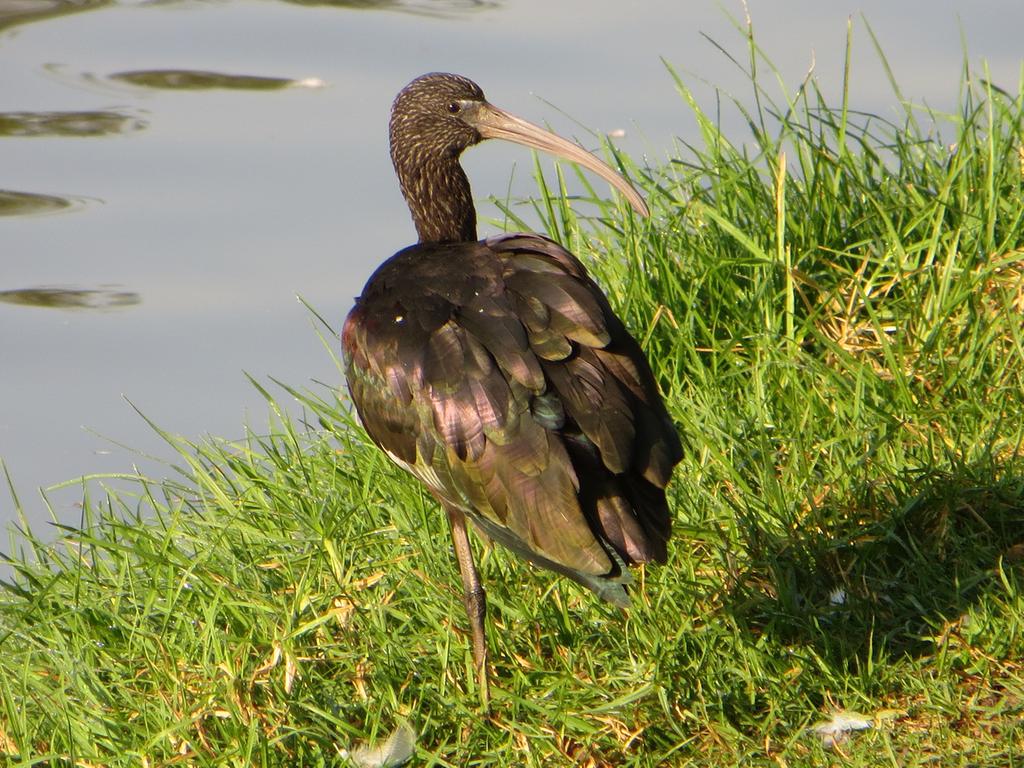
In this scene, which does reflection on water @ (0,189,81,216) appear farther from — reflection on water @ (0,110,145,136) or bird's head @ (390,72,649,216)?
bird's head @ (390,72,649,216)

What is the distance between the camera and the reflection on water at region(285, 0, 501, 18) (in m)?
9.40

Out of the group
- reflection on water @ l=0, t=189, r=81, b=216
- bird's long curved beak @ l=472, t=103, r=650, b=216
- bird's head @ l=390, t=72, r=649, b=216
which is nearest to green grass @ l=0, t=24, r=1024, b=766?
bird's long curved beak @ l=472, t=103, r=650, b=216

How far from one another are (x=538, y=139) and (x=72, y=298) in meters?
3.13

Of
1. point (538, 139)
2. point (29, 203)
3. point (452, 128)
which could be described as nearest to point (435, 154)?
point (452, 128)

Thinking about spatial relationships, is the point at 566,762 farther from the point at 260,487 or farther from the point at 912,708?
the point at 260,487

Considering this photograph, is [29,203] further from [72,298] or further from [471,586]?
[471,586]

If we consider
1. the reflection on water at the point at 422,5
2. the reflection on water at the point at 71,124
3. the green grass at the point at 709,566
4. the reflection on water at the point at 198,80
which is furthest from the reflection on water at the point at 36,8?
the green grass at the point at 709,566

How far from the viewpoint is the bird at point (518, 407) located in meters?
3.82

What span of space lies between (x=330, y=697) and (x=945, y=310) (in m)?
2.30

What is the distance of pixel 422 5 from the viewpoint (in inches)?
374

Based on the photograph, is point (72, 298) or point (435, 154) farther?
point (72, 298)

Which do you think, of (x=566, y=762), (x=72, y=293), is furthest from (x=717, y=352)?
(x=72, y=293)

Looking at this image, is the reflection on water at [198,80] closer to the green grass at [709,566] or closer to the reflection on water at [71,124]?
the reflection on water at [71,124]

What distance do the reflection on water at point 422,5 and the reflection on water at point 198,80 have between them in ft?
3.20
